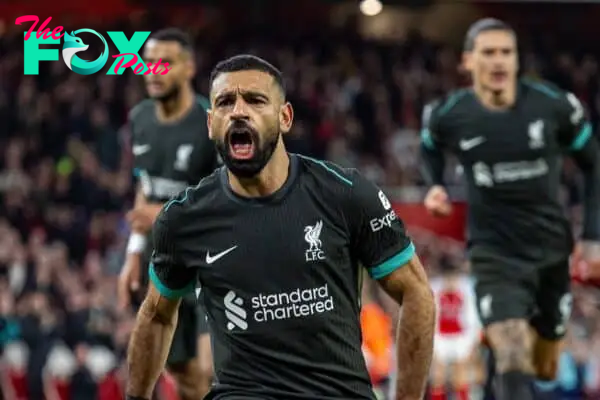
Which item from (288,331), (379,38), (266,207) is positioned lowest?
(288,331)

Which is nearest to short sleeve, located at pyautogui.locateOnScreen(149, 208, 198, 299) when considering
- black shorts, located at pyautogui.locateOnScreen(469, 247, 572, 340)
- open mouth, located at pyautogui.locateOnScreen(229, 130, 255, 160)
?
open mouth, located at pyautogui.locateOnScreen(229, 130, 255, 160)

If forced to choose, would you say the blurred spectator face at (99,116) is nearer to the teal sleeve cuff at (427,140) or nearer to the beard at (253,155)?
the teal sleeve cuff at (427,140)

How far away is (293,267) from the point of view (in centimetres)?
406

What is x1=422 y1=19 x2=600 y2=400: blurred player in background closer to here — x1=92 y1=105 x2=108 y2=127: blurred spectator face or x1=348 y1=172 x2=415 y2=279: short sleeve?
x1=348 y1=172 x2=415 y2=279: short sleeve

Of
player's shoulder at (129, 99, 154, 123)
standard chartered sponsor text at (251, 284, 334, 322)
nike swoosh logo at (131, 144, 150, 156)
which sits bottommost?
standard chartered sponsor text at (251, 284, 334, 322)

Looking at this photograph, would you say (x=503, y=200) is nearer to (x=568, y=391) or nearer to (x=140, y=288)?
(x=140, y=288)

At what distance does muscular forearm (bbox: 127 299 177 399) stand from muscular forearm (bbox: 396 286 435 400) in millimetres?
779

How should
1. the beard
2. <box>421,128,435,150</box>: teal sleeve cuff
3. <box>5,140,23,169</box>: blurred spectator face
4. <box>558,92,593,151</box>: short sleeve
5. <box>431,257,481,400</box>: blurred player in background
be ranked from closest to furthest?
the beard, <box>558,92,593,151</box>: short sleeve, <box>421,128,435,150</box>: teal sleeve cuff, <box>431,257,481,400</box>: blurred player in background, <box>5,140,23,169</box>: blurred spectator face

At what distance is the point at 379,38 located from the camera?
1986 cm

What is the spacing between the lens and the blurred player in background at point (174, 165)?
266 inches

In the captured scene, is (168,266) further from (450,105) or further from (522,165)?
(450,105)

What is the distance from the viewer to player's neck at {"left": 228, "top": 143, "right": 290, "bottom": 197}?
406cm

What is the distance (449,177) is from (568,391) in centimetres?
408

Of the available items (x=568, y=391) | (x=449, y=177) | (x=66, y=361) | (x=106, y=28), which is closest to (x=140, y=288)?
(x=66, y=361)
